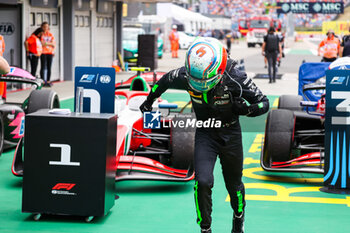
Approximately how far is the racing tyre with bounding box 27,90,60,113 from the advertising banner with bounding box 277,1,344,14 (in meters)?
35.2

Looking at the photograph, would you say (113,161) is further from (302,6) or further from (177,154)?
(302,6)

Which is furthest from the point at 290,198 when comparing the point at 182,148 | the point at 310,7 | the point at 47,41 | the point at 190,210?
the point at 310,7

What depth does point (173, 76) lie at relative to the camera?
527 cm

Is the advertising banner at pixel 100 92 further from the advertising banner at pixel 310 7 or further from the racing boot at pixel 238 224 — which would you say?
the advertising banner at pixel 310 7

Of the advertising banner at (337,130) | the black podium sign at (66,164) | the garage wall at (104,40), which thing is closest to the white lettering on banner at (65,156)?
the black podium sign at (66,164)

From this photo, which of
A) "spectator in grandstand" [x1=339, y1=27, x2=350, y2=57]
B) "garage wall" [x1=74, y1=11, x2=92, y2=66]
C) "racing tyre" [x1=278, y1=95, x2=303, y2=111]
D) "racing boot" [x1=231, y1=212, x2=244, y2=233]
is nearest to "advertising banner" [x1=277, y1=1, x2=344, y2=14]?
"garage wall" [x1=74, y1=11, x2=92, y2=66]

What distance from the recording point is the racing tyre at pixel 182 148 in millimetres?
7426

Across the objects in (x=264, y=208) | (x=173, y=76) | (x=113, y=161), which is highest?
(x=173, y=76)

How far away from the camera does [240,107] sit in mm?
4973

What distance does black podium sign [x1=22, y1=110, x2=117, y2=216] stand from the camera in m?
5.84

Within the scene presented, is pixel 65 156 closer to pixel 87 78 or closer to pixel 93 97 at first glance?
pixel 93 97

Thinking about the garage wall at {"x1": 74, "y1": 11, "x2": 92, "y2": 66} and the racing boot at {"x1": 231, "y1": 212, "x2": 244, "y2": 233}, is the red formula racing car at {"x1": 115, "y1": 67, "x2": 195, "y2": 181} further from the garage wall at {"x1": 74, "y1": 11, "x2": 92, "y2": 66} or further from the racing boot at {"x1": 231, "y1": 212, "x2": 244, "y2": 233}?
the garage wall at {"x1": 74, "y1": 11, "x2": 92, "y2": 66}

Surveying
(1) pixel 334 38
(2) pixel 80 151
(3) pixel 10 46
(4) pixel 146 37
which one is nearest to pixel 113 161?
(2) pixel 80 151

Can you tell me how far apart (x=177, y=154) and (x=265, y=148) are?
1306 mm
